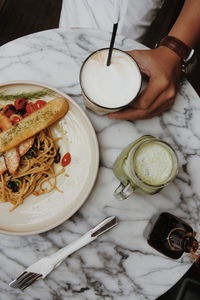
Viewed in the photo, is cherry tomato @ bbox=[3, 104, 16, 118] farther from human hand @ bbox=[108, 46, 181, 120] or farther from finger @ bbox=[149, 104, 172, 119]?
finger @ bbox=[149, 104, 172, 119]

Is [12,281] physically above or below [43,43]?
below

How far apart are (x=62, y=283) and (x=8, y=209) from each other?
12.8 inches

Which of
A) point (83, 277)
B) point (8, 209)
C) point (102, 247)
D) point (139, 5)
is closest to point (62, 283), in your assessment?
point (83, 277)

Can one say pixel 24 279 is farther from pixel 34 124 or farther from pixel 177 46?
pixel 177 46

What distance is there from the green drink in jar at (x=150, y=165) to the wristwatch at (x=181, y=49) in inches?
15.9

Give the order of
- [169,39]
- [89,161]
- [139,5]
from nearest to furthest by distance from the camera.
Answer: [89,161] < [169,39] < [139,5]

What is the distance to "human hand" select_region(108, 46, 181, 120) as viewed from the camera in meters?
1.31

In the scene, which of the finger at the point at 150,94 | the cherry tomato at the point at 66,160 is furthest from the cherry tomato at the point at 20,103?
the finger at the point at 150,94

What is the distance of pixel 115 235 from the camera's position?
4.34 ft

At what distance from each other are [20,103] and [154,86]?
1.60ft

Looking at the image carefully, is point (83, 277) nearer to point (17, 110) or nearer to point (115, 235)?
point (115, 235)

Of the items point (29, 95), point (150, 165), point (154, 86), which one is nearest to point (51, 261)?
point (150, 165)

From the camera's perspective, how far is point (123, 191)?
4.04ft

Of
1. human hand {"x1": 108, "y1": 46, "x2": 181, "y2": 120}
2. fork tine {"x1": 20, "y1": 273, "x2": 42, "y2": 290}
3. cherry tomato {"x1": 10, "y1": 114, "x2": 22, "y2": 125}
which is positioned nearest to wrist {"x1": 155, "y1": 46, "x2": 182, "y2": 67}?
human hand {"x1": 108, "y1": 46, "x2": 181, "y2": 120}
